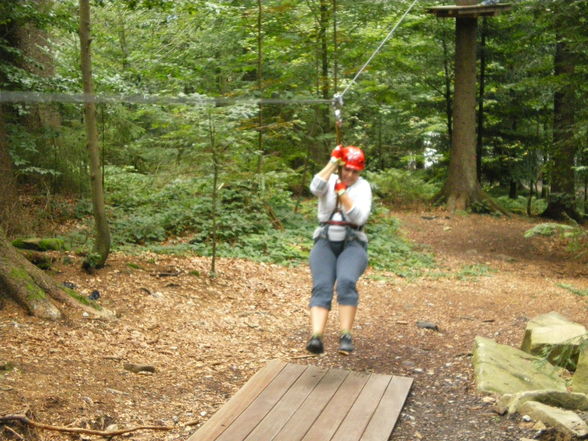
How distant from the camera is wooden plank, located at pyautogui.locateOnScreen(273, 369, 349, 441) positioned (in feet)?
12.4

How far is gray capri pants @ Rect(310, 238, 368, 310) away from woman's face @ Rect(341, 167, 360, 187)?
49cm

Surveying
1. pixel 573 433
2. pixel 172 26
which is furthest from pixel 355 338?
pixel 172 26

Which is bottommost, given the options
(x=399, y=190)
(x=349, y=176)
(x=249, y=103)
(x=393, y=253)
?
(x=393, y=253)

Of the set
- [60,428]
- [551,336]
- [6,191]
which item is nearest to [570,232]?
[551,336]

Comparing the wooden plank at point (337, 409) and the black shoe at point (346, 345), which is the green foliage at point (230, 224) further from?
the wooden plank at point (337, 409)

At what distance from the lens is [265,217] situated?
11250mm

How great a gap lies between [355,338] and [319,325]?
1.87m

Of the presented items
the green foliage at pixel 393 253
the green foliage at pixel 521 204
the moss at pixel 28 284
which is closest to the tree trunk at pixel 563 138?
the green foliage at pixel 521 204

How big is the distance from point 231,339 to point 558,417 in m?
3.27

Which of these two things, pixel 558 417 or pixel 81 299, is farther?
pixel 81 299

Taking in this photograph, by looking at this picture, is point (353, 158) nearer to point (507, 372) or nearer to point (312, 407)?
point (312, 407)

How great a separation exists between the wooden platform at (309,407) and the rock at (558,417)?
34.5 inches

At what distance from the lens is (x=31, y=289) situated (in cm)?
530

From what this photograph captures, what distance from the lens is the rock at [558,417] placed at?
143 inches
